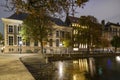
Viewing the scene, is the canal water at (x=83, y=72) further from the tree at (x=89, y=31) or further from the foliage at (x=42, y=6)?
the tree at (x=89, y=31)

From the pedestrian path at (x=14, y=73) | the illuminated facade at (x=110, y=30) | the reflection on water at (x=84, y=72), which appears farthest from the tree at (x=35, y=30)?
the illuminated facade at (x=110, y=30)

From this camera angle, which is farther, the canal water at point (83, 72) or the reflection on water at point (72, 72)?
the canal water at point (83, 72)

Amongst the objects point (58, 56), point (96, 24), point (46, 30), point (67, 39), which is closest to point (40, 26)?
point (46, 30)

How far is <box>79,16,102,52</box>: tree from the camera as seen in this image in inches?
2611

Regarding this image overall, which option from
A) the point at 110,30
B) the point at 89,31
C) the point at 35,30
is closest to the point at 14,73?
the point at 35,30

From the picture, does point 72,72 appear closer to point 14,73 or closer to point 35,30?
point 14,73

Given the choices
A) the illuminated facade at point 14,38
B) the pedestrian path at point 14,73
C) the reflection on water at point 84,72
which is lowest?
the reflection on water at point 84,72

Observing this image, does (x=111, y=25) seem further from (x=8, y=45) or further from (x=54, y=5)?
(x=54, y=5)

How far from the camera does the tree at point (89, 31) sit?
66.3m

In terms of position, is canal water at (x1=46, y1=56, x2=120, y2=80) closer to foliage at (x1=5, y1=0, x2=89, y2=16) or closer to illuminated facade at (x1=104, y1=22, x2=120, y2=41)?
foliage at (x1=5, y1=0, x2=89, y2=16)

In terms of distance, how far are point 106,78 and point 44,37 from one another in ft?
88.2

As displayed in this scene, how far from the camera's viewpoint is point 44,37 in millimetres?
51969

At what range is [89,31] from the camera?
217ft

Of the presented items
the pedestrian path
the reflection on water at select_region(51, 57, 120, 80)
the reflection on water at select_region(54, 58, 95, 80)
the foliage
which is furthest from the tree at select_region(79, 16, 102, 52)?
the foliage
